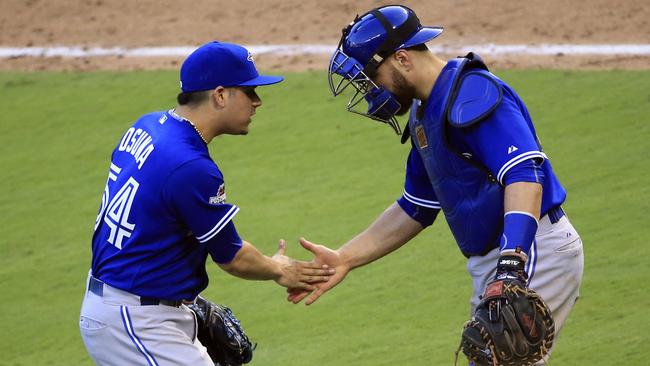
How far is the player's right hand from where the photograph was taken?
4.52 m

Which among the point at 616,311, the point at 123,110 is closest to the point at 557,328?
the point at 616,311

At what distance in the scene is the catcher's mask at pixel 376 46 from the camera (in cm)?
397

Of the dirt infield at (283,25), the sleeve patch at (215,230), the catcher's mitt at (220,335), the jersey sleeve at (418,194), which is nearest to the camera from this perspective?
the sleeve patch at (215,230)

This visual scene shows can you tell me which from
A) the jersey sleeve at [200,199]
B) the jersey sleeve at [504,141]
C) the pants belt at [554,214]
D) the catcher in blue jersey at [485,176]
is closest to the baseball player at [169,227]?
the jersey sleeve at [200,199]

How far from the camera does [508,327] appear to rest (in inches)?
138

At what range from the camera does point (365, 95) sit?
4066 millimetres

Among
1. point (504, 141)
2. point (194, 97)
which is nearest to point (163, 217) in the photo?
point (194, 97)

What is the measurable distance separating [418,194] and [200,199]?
40.0 inches

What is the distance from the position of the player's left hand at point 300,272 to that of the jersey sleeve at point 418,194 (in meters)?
0.43

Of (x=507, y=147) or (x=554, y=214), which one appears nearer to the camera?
(x=507, y=147)

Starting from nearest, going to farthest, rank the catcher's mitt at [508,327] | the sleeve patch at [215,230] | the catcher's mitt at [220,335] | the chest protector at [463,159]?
the catcher's mitt at [508,327], the chest protector at [463,159], the sleeve patch at [215,230], the catcher's mitt at [220,335]

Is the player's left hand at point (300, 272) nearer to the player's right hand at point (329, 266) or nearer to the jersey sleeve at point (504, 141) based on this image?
the player's right hand at point (329, 266)

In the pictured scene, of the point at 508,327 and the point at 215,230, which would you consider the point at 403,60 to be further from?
the point at 508,327

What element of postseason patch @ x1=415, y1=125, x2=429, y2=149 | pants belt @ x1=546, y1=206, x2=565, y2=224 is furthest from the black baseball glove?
postseason patch @ x1=415, y1=125, x2=429, y2=149
